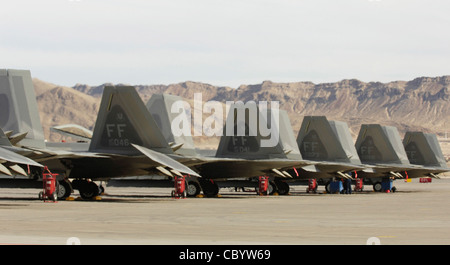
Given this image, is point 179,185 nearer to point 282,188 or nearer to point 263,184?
point 263,184

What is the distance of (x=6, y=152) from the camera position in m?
29.1

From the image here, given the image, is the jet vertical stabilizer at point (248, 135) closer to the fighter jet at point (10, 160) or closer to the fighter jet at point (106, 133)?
the fighter jet at point (106, 133)

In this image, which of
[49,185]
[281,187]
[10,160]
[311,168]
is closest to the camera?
[10,160]

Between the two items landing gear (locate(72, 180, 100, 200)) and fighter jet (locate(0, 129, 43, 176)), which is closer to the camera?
fighter jet (locate(0, 129, 43, 176))

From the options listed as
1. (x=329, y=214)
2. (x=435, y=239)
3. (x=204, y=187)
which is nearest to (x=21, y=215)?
(x=329, y=214)

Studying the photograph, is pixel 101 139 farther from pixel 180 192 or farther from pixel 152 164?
pixel 180 192

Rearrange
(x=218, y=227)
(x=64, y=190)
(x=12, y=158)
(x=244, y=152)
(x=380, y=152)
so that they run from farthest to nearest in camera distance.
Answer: (x=380, y=152) → (x=244, y=152) → (x=64, y=190) → (x=12, y=158) → (x=218, y=227)

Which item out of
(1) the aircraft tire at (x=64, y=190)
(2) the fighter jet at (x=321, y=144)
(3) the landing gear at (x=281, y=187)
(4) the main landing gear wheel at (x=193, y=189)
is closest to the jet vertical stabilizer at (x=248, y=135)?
(4) the main landing gear wheel at (x=193, y=189)

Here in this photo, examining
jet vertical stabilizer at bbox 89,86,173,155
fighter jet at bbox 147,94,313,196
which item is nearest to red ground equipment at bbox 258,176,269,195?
fighter jet at bbox 147,94,313,196

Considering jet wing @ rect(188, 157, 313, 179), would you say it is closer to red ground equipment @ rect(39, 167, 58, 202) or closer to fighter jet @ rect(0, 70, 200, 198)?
fighter jet @ rect(0, 70, 200, 198)

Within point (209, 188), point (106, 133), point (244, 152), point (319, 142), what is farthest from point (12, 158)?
point (319, 142)

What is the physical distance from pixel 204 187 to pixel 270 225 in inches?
919

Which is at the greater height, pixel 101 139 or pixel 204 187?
pixel 101 139

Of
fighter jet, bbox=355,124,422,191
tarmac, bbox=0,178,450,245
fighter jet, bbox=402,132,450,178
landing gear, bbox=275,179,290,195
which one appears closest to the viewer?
tarmac, bbox=0,178,450,245
